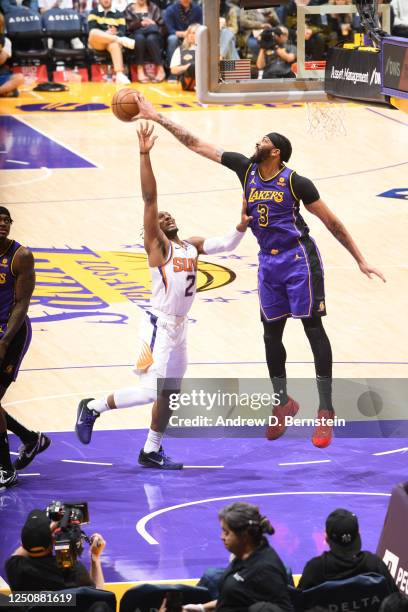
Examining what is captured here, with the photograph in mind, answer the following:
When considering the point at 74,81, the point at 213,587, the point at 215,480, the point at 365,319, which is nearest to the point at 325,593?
the point at 213,587

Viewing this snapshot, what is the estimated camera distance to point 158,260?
9367mm

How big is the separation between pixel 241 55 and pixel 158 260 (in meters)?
14.8

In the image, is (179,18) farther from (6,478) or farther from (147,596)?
(147,596)

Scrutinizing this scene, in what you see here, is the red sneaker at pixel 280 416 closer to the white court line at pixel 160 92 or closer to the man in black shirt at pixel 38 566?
the man in black shirt at pixel 38 566

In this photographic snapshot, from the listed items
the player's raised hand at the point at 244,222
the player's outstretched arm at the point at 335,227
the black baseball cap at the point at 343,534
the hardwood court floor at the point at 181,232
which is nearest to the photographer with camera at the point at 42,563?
the black baseball cap at the point at 343,534

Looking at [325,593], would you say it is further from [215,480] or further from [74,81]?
[74,81]

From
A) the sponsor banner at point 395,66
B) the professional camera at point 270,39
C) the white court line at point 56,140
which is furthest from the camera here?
the professional camera at point 270,39

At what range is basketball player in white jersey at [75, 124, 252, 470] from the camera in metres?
9.43

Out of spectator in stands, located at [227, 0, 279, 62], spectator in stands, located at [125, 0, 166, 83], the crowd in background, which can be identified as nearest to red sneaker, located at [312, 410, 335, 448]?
the crowd in background

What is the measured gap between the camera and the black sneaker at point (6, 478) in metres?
9.17

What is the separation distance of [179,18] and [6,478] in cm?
1721

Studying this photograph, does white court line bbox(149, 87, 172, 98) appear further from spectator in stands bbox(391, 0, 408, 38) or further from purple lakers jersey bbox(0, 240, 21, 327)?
purple lakers jersey bbox(0, 240, 21, 327)

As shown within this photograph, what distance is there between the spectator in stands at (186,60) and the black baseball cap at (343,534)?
61.4 feet

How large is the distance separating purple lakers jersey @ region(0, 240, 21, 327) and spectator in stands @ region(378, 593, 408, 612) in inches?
176
